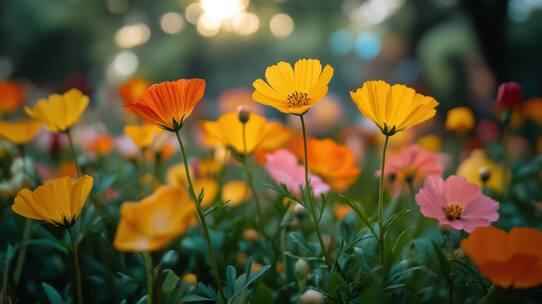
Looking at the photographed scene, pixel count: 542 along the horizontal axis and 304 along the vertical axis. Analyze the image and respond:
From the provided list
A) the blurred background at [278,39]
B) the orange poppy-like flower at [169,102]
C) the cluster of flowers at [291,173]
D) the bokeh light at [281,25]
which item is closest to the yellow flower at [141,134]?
the cluster of flowers at [291,173]

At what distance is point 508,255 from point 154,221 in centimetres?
Answer: 31

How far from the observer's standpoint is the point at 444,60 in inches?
122

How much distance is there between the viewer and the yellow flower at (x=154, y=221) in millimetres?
351

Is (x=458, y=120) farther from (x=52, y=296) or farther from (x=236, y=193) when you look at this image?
(x=52, y=296)

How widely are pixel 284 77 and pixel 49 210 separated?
11.0 inches

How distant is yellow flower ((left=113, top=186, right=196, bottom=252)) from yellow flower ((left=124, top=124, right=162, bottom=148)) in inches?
14.1

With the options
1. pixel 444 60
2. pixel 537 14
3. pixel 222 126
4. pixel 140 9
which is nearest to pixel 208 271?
pixel 222 126

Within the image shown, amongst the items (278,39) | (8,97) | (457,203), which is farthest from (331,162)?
(278,39)

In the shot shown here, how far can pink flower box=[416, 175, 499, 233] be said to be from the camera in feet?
1.70

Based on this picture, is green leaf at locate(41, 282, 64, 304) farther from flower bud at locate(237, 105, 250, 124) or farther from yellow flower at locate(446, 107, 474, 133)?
yellow flower at locate(446, 107, 474, 133)

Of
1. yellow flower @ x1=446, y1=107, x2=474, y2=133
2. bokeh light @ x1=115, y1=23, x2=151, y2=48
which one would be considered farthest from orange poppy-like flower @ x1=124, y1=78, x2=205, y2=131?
bokeh light @ x1=115, y1=23, x2=151, y2=48

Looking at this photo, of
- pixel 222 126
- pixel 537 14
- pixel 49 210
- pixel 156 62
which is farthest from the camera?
pixel 156 62

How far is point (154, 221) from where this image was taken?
1.22ft

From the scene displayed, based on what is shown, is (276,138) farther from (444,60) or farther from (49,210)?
(444,60)
